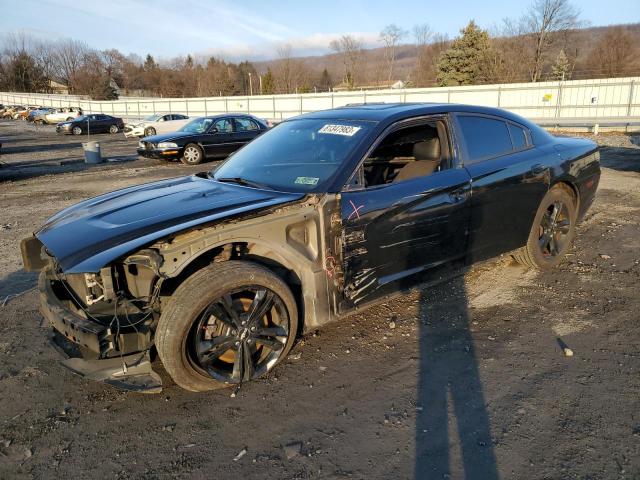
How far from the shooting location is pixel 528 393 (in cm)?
294

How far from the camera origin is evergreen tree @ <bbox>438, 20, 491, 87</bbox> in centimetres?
4700

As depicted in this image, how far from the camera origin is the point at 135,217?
308 centimetres

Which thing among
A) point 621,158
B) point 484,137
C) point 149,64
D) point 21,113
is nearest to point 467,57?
point 621,158

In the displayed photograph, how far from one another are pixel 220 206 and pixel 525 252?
310 centimetres

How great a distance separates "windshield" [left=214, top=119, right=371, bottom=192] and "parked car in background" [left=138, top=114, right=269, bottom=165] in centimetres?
1028

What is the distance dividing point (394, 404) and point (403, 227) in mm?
1241

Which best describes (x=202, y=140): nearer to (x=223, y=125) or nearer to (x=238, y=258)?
(x=223, y=125)

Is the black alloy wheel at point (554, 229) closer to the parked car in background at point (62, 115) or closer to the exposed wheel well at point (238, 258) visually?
the exposed wheel well at point (238, 258)

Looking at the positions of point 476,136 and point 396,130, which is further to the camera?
point 476,136

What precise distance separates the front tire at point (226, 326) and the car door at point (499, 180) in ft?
A: 6.06

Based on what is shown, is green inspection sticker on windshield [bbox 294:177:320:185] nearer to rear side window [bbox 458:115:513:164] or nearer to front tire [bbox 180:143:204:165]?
rear side window [bbox 458:115:513:164]

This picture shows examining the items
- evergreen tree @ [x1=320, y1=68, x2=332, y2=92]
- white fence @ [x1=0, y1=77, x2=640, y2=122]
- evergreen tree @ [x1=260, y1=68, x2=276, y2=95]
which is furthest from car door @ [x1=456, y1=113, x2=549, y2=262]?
evergreen tree @ [x1=320, y1=68, x2=332, y2=92]

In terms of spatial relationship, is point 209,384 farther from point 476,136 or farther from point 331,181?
point 476,136

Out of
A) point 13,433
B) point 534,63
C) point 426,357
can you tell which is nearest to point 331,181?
point 426,357
